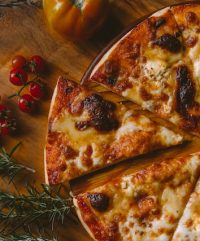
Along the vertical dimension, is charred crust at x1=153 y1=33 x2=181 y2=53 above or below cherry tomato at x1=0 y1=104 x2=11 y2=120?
above

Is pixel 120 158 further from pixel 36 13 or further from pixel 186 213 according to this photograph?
pixel 36 13

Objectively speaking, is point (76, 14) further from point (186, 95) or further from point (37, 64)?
point (186, 95)

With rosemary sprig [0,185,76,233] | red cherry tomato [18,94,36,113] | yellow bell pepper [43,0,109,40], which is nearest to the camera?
rosemary sprig [0,185,76,233]

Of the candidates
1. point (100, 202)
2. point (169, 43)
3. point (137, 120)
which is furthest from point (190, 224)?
point (169, 43)

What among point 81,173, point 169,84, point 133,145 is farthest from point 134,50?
point 81,173

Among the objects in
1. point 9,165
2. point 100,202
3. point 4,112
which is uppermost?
point 4,112

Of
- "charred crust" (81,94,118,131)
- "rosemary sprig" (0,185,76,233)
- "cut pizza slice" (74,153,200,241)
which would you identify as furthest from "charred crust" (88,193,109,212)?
"charred crust" (81,94,118,131)

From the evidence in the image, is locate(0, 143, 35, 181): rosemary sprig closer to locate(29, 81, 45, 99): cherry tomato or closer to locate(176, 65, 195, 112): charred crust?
locate(29, 81, 45, 99): cherry tomato
